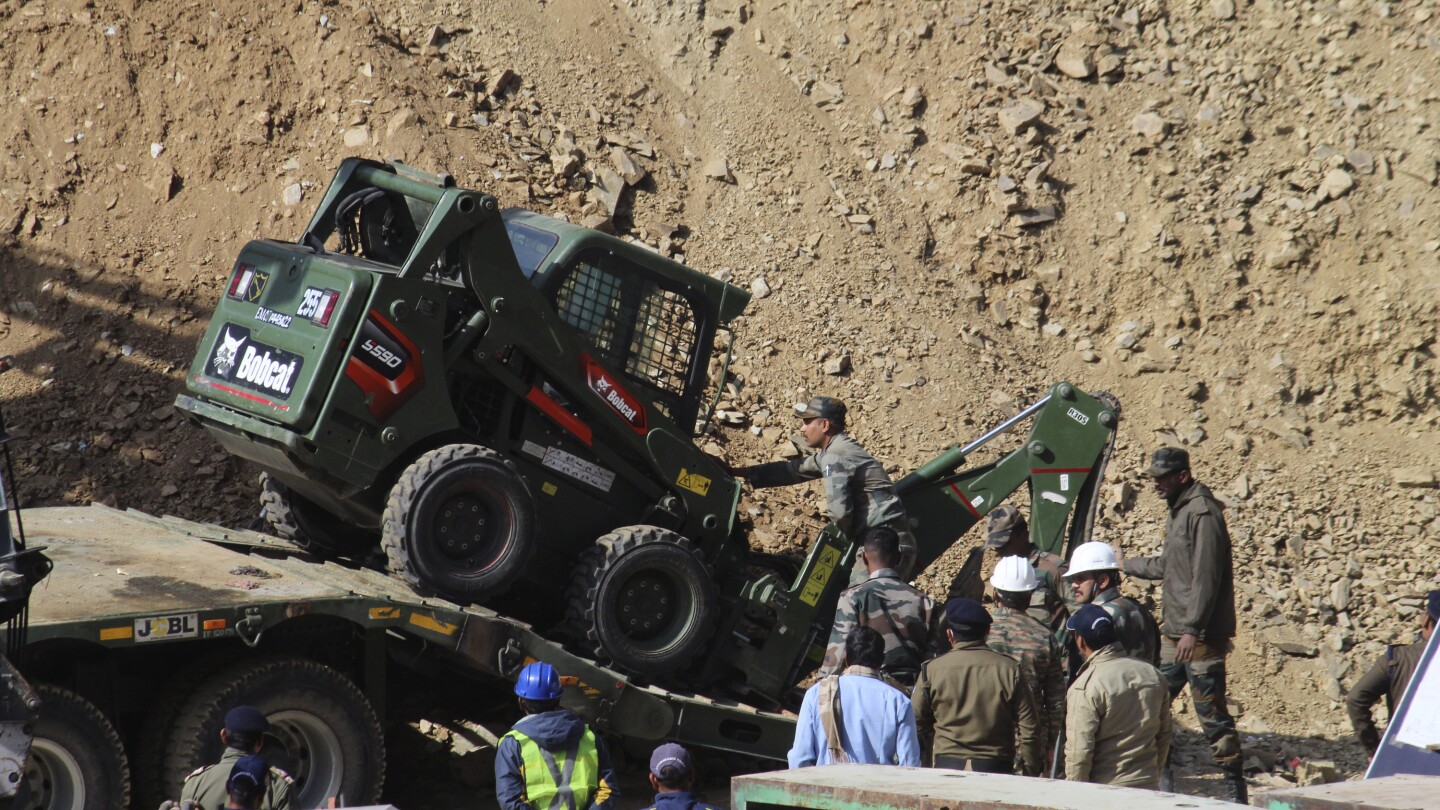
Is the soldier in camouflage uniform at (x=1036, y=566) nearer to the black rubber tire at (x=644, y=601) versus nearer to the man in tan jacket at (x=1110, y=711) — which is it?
the black rubber tire at (x=644, y=601)

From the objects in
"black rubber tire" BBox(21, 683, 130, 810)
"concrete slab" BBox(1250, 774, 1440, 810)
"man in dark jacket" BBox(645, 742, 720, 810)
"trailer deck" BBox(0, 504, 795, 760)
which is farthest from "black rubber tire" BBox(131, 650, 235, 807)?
"concrete slab" BBox(1250, 774, 1440, 810)

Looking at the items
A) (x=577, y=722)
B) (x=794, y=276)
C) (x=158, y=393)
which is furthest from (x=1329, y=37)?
(x=577, y=722)

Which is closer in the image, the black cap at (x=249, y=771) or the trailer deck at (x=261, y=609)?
the black cap at (x=249, y=771)

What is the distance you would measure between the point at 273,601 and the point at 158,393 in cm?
488

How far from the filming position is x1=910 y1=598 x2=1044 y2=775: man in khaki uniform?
6527mm

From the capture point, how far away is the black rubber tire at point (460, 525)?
7508 millimetres

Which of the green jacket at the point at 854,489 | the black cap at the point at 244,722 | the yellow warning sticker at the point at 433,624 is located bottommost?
the black cap at the point at 244,722

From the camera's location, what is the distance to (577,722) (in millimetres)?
5871

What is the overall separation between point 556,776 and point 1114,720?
7.60ft

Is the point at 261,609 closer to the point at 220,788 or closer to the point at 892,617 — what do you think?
the point at 220,788

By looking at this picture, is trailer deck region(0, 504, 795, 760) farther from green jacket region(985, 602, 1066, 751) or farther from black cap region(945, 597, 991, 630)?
black cap region(945, 597, 991, 630)

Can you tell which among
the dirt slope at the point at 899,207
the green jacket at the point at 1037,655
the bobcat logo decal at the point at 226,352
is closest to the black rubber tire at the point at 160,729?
the bobcat logo decal at the point at 226,352

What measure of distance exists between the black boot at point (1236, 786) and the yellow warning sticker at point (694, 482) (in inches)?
133

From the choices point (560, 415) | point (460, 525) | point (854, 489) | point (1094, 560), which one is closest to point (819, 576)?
point (854, 489)
